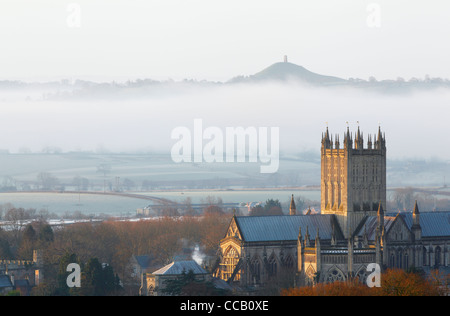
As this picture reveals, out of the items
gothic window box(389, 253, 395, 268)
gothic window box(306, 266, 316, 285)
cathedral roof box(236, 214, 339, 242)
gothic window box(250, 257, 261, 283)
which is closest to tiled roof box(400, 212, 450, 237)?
gothic window box(389, 253, 395, 268)

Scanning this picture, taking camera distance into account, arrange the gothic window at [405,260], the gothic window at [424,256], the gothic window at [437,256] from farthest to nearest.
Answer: the gothic window at [437,256], the gothic window at [424,256], the gothic window at [405,260]

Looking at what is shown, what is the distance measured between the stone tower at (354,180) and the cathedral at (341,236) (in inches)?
3.7

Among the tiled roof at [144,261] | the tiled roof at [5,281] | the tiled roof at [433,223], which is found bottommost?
the tiled roof at [144,261]

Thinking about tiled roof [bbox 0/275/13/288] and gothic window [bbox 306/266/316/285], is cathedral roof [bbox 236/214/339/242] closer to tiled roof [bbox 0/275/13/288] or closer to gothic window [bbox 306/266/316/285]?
gothic window [bbox 306/266/316/285]

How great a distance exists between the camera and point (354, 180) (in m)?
162

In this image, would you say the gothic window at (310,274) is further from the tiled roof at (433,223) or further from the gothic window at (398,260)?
the tiled roof at (433,223)

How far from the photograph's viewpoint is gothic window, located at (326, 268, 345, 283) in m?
144

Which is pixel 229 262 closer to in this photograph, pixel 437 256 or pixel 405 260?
pixel 405 260

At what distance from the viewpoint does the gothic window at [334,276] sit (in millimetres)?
Answer: 144375

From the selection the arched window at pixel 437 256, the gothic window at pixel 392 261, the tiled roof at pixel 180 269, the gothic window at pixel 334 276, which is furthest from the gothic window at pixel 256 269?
the arched window at pixel 437 256

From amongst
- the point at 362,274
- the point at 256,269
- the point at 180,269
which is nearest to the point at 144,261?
the point at 256,269

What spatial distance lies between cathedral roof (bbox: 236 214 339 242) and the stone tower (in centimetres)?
214

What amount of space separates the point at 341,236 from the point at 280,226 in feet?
22.9
